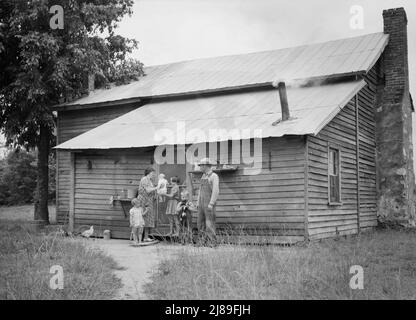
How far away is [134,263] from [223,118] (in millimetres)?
6149

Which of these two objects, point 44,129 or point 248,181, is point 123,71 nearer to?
point 44,129

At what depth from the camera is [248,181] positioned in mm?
13039

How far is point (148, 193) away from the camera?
12.7 m

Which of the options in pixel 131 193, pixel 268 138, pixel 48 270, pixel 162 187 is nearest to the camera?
pixel 48 270

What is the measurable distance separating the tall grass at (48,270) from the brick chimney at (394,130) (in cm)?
1149

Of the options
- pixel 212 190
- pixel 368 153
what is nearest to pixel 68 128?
pixel 212 190

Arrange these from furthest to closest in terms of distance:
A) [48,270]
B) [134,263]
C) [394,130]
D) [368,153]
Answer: [394,130] → [368,153] → [134,263] → [48,270]

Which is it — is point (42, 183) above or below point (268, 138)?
below

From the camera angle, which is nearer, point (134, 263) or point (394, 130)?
point (134, 263)

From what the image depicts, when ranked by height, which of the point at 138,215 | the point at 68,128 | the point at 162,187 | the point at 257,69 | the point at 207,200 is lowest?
the point at 138,215

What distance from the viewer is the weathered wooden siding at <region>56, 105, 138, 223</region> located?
18969 mm

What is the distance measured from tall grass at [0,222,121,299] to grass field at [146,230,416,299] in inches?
30.8

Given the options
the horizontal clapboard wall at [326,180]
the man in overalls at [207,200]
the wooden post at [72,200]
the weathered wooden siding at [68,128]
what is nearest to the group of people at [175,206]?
the man in overalls at [207,200]

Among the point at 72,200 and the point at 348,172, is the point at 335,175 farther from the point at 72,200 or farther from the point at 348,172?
Answer: the point at 72,200
